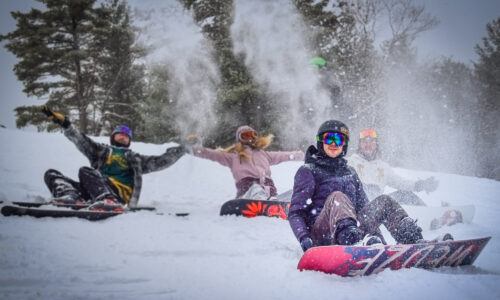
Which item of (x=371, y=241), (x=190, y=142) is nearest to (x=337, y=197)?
(x=371, y=241)

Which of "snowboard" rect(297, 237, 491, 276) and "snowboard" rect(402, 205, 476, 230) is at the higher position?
"snowboard" rect(297, 237, 491, 276)

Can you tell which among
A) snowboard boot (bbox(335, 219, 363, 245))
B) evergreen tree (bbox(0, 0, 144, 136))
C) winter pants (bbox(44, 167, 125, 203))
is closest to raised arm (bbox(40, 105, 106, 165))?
winter pants (bbox(44, 167, 125, 203))

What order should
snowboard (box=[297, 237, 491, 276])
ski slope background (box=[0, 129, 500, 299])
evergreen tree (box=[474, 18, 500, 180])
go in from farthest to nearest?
evergreen tree (box=[474, 18, 500, 180]) < snowboard (box=[297, 237, 491, 276]) < ski slope background (box=[0, 129, 500, 299])

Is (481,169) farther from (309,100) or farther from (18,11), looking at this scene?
(18,11)

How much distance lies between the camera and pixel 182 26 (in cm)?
1230

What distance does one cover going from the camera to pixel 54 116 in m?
4.13

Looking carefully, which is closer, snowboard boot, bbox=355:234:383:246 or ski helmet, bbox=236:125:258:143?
snowboard boot, bbox=355:234:383:246

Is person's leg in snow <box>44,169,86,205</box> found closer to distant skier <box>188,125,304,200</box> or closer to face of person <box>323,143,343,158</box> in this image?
distant skier <box>188,125,304,200</box>

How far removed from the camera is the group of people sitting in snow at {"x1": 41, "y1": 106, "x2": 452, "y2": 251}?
2.12 metres

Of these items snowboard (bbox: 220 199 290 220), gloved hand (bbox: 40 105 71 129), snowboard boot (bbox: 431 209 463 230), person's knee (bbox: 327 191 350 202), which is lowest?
snowboard boot (bbox: 431 209 463 230)

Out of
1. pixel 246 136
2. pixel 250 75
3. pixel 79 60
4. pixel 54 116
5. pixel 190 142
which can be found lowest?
pixel 190 142

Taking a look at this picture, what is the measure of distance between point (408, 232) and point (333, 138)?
84 centimetres

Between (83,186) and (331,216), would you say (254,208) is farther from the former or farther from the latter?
(83,186)

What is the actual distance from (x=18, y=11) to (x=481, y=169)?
800 inches
